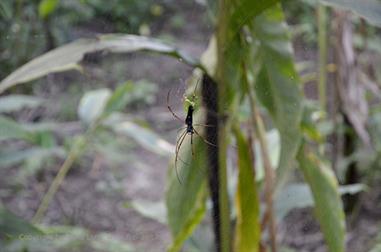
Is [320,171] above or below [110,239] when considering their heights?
below

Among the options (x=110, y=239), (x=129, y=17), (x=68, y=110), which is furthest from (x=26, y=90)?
(x=129, y=17)

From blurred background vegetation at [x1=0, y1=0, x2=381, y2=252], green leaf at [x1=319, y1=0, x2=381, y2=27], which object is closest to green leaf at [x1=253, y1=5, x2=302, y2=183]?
blurred background vegetation at [x1=0, y1=0, x2=381, y2=252]

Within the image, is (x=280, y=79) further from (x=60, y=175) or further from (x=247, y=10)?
(x=60, y=175)

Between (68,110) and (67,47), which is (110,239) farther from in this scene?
(67,47)

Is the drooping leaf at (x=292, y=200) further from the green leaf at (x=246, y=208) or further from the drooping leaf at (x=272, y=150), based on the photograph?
the green leaf at (x=246, y=208)

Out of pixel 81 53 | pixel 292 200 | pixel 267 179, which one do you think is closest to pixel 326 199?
pixel 267 179

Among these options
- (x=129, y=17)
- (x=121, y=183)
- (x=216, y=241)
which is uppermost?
(x=121, y=183)

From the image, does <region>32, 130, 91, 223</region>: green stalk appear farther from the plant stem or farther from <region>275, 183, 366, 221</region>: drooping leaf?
<region>275, 183, 366, 221</region>: drooping leaf
